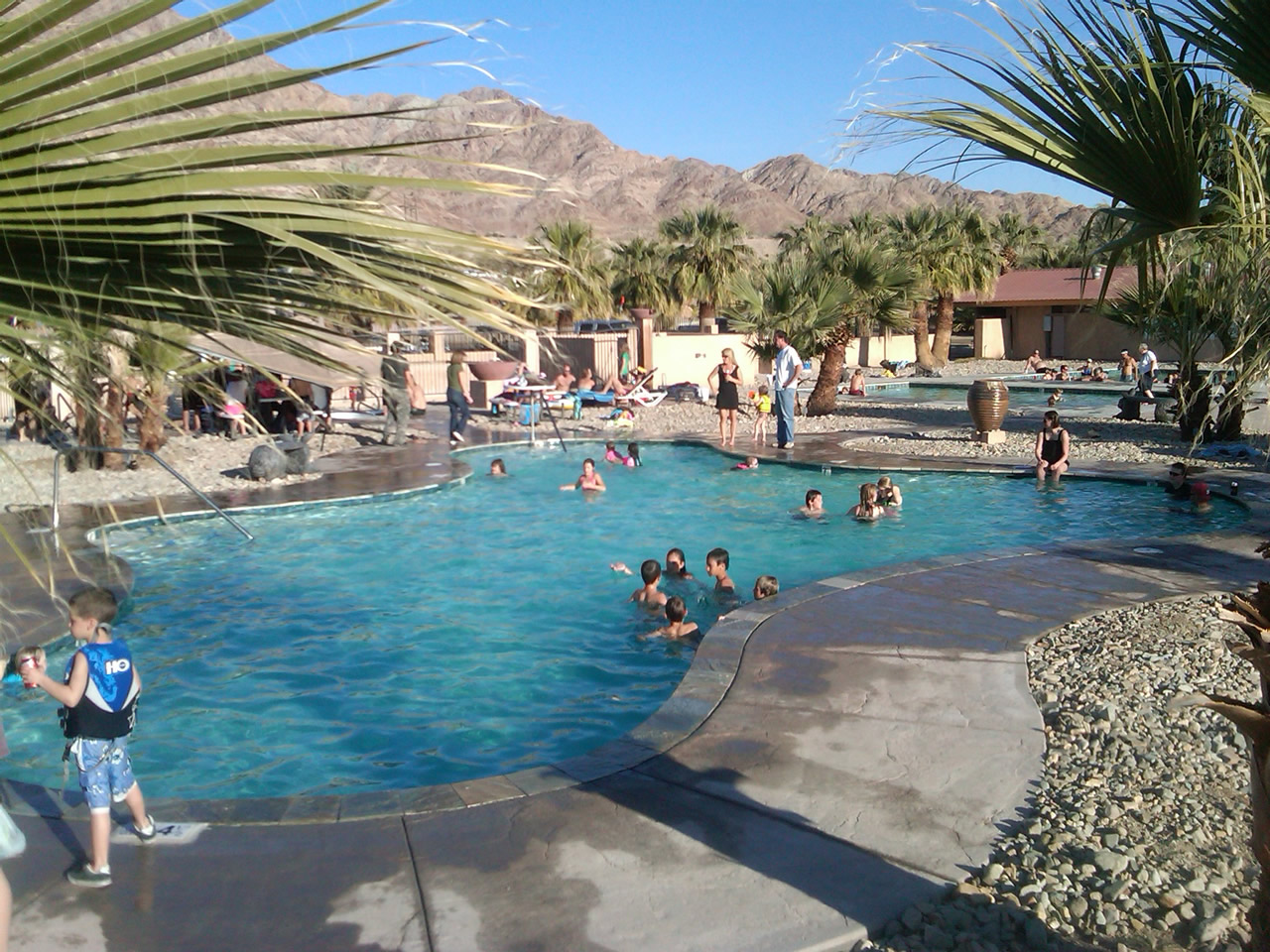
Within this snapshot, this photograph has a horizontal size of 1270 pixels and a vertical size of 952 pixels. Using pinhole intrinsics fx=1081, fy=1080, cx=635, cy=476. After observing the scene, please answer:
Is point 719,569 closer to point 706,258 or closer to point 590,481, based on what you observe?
point 590,481

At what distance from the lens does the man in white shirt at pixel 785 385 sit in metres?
16.6

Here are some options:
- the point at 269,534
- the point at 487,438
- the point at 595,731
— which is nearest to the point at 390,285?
the point at 595,731

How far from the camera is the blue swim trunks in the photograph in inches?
169

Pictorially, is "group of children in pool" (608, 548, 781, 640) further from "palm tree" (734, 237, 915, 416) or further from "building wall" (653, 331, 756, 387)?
"building wall" (653, 331, 756, 387)

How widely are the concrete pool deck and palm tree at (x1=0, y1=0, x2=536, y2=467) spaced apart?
2.50m

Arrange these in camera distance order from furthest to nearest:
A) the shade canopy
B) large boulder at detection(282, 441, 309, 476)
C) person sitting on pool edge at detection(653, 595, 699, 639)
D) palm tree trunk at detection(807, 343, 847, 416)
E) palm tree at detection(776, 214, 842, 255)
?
palm tree at detection(776, 214, 842, 255), palm tree trunk at detection(807, 343, 847, 416), large boulder at detection(282, 441, 309, 476), person sitting on pool edge at detection(653, 595, 699, 639), the shade canopy

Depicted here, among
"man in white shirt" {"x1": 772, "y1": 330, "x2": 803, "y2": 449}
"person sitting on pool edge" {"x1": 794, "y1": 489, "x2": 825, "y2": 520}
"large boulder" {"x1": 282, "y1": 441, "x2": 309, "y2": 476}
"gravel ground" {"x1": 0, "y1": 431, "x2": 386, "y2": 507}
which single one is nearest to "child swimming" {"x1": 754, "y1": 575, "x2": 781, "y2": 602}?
"person sitting on pool edge" {"x1": 794, "y1": 489, "x2": 825, "y2": 520}

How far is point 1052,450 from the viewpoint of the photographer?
571 inches

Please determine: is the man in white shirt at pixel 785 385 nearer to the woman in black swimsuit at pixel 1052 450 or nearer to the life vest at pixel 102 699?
the woman in black swimsuit at pixel 1052 450

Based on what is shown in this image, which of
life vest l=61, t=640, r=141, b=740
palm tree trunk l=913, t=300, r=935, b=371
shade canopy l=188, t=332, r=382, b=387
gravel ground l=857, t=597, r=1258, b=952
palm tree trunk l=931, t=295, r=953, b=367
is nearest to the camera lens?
shade canopy l=188, t=332, r=382, b=387

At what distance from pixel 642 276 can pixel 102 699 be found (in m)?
40.0

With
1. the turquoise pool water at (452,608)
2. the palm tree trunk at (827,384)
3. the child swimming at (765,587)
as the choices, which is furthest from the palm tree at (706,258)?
the child swimming at (765,587)

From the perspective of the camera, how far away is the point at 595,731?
7.52m

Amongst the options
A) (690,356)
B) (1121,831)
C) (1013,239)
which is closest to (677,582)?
(1121,831)
